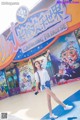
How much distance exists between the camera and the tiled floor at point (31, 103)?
5.45 ft

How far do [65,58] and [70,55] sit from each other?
0.04m

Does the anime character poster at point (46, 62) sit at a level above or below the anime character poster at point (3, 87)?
above

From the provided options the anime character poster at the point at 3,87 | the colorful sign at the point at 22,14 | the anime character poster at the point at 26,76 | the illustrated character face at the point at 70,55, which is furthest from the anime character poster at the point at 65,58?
the anime character poster at the point at 3,87

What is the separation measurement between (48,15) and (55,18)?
A: 0.19 ft

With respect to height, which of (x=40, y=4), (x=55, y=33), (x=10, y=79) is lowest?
(x=10, y=79)

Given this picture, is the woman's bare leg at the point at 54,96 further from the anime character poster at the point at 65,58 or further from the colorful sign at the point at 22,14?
the colorful sign at the point at 22,14

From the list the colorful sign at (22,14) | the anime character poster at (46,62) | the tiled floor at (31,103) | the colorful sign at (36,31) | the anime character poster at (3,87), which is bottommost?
the tiled floor at (31,103)

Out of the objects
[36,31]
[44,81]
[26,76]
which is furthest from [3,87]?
[36,31]

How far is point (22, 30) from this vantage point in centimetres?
175

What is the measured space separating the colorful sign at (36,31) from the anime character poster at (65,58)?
0.05 meters

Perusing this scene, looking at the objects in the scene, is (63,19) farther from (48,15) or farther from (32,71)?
(32,71)

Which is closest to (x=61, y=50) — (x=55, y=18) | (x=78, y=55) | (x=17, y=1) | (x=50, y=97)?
(x=78, y=55)

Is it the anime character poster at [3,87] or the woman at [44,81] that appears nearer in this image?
the woman at [44,81]

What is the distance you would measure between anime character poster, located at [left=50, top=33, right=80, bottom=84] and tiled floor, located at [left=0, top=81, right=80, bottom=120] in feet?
0.22
